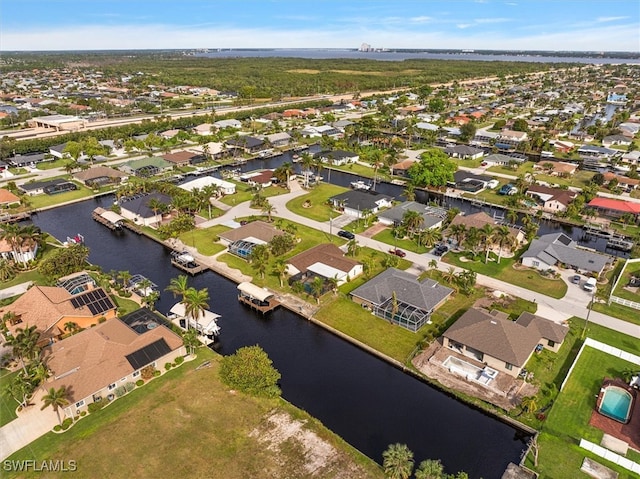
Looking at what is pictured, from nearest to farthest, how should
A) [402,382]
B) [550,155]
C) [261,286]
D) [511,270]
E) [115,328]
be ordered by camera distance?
[402,382]
[115,328]
[261,286]
[511,270]
[550,155]

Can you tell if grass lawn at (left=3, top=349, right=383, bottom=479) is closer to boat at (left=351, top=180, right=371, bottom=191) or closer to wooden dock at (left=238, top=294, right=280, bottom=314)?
wooden dock at (left=238, top=294, right=280, bottom=314)

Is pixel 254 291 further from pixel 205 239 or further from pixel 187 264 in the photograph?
pixel 205 239

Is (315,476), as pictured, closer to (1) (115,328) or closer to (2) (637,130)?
(1) (115,328)

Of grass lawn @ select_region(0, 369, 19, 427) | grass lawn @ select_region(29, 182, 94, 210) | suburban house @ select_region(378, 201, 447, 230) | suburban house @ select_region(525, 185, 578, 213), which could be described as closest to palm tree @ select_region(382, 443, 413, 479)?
grass lawn @ select_region(0, 369, 19, 427)

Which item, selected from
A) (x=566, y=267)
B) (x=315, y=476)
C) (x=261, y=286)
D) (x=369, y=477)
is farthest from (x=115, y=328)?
(x=566, y=267)

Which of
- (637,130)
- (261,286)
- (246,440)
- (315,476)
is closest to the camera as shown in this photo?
(315,476)
